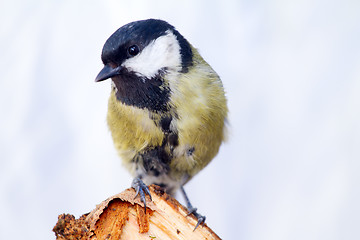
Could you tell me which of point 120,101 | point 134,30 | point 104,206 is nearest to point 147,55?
point 134,30

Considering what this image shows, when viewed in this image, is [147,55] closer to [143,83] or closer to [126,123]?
[143,83]

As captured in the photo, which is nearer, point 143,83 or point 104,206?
point 104,206

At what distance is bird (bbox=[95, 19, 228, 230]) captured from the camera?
127 centimetres

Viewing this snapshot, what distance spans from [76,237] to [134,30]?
2.15 ft

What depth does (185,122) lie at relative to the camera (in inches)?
52.4

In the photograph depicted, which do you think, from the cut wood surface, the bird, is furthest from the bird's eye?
the cut wood surface

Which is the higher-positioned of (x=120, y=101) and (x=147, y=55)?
(x=147, y=55)

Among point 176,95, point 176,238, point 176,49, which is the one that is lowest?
point 176,238

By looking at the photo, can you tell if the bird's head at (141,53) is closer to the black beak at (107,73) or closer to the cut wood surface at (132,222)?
the black beak at (107,73)

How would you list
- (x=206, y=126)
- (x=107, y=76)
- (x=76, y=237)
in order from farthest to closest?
(x=206, y=126)
(x=107, y=76)
(x=76, y=237)

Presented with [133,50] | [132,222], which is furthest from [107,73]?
[132,222]

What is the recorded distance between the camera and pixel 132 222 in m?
1.06

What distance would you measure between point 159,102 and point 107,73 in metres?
0.19

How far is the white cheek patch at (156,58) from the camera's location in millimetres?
1279
